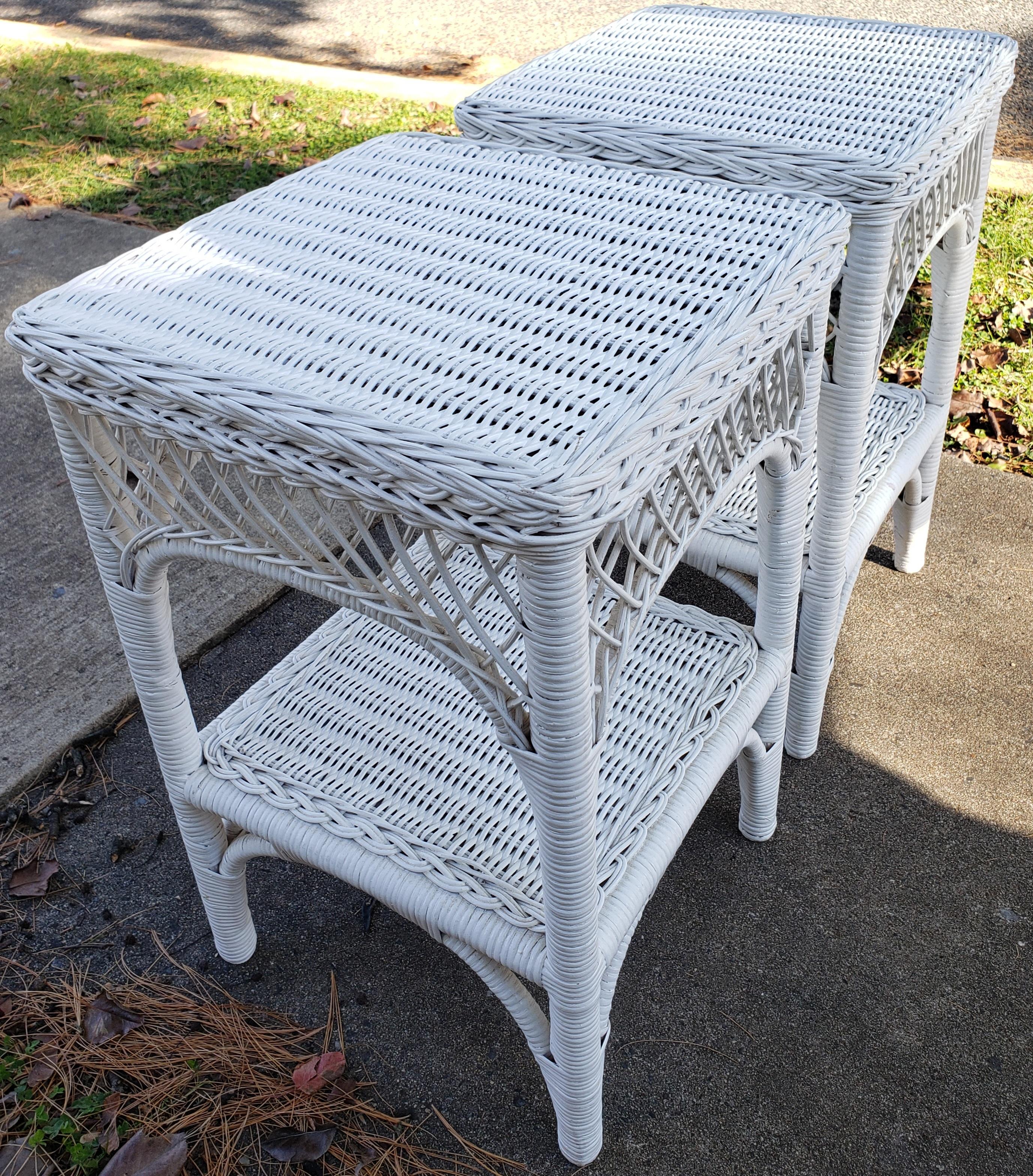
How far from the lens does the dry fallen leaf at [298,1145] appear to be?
1321 mm

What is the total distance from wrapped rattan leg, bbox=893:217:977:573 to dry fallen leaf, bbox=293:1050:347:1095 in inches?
52.5

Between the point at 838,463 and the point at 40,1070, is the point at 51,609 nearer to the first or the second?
the point at 40,1070

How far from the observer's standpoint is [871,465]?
1812mm

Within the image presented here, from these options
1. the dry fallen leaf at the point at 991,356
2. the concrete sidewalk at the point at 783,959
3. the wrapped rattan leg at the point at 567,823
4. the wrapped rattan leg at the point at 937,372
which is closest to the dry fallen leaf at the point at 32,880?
the concrete sidewalk at the point at 783,959

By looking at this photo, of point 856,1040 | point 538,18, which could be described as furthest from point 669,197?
point 538,18

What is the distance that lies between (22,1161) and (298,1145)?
33cm

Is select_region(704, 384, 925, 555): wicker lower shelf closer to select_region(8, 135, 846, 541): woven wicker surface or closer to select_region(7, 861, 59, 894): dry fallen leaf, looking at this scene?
select_region(8, 135, 846, 541): woven wicker surface

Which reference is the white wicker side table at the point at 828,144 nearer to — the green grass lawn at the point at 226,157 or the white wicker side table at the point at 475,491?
the white wicker side table at the point at 475,491

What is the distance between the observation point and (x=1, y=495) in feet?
7.82

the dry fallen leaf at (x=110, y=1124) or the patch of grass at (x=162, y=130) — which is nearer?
the dry fallen leaf at (x=110, y=1124)

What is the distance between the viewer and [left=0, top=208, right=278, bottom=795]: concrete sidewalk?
189 centimetres

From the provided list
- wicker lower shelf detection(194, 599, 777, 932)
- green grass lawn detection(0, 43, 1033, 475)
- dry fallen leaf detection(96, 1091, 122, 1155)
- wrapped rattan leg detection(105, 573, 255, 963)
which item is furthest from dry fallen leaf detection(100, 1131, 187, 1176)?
green grass lawn detection(0, 43, 1033, 475)

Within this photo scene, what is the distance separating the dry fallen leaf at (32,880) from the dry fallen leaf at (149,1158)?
1.53 ft

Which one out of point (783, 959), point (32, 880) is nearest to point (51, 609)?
point (32, 880)
